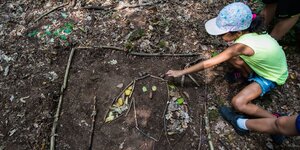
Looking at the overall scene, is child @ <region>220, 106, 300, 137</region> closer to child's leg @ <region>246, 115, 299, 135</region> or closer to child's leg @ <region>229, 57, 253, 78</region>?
child's leg @ <region>246, 115, 299, 135</region>

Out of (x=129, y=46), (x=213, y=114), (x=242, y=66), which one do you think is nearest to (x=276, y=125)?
(x=213, y=114)

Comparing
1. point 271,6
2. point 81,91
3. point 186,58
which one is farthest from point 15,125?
point 271,6

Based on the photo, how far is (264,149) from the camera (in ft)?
13.0

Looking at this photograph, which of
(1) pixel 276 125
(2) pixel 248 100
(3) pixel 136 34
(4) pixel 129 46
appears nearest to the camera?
(1) pixel 276 125

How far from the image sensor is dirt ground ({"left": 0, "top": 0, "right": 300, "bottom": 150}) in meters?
4.06

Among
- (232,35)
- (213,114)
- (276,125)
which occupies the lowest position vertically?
(213,114)

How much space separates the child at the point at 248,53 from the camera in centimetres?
371

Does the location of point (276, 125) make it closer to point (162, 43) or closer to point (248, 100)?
point (248, 100)

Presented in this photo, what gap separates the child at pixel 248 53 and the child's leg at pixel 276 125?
0.31 meters

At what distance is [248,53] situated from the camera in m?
3.84

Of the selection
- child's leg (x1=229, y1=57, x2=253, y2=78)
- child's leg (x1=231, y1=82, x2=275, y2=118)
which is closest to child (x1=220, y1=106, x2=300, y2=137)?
child's leg (x1=231, y1=82, x2=275, y2=118)

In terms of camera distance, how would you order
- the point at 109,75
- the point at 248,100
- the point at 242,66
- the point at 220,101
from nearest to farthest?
the point at 248,100
the point at 242,66
the point at 220,101
the point at 109,75

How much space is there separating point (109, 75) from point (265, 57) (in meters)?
2.39

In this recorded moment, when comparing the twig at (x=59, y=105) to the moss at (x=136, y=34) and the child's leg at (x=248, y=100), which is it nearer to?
the moss at (x=136, y=34)
